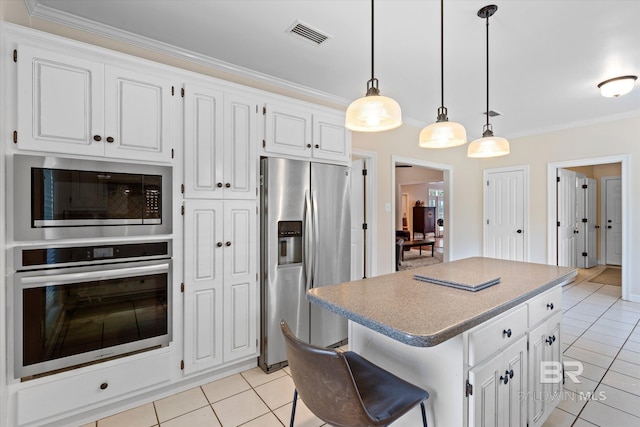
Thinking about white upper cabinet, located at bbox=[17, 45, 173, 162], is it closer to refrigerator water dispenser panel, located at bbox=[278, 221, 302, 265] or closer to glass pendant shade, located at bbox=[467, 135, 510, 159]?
refrigerator water dispenser panel, located at bbox=[278, 221, 302, 265]

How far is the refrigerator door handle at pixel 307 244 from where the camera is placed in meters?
2.64

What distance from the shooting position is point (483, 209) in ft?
18.6

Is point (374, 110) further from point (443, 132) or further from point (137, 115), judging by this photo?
point (137, 115)

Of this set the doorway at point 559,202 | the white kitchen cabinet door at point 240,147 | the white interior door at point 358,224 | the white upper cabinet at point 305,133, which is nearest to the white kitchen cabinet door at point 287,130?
the white upper cabinet at point 305,133

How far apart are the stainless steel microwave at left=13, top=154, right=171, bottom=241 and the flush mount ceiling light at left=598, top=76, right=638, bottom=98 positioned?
4264 millimetres

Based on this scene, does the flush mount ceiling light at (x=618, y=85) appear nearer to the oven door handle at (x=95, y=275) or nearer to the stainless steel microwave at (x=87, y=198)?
the stainless steel microwave at (x=87, y=198)

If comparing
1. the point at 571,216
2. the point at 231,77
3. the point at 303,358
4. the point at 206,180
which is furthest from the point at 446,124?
the point at 571,216

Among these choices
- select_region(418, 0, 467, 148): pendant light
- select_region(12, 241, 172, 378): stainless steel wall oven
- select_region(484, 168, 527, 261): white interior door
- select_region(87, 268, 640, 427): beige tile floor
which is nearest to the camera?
select_region(12, 241, 172, 378): stainless steel wall oven

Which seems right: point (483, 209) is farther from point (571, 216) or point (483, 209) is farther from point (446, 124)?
point (446, 124)

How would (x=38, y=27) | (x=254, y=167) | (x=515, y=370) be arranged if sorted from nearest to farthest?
(x=515, y=370) → (x=38, y=27) → (x=254, y=167)

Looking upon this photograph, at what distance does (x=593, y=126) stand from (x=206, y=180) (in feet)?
18.1

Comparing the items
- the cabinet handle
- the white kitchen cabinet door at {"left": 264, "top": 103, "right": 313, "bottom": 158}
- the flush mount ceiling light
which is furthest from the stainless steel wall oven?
the flush mount ceiling light

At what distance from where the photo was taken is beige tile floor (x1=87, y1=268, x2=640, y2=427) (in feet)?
6.24

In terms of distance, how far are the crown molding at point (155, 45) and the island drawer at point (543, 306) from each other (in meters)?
2.76
